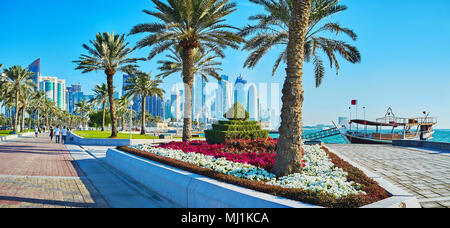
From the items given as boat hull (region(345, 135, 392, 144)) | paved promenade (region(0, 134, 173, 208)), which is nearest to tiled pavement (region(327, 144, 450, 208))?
paved promenade (region(0, 134, 173, 208))

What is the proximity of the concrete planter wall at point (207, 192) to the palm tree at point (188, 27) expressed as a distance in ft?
24.1

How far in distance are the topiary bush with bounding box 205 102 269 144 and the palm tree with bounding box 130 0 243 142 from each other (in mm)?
2179

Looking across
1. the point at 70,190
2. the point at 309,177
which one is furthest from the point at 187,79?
the point at 309,177

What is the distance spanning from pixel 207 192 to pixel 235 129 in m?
8.11

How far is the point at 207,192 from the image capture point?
5215 millimetres

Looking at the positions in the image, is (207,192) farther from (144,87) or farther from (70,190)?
(144,87)

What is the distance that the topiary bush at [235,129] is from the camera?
42.4ft

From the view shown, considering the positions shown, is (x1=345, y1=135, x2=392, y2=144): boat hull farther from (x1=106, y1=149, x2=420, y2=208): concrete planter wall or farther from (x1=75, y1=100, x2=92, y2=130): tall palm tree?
(x1=75, y1=100, x2=92, y2=130): tall palm tree

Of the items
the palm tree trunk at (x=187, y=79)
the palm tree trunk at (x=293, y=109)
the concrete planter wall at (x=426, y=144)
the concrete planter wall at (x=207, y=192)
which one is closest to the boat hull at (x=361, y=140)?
the concrete planter wall at (x=426, y=144)

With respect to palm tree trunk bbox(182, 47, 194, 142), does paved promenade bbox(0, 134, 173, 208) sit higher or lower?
lower

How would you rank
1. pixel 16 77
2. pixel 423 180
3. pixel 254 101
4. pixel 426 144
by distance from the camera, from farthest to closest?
pixel 16 77
pixel 254 101
pixel 426 144
pixel 423 180

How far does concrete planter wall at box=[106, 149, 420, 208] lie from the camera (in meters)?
4.21
